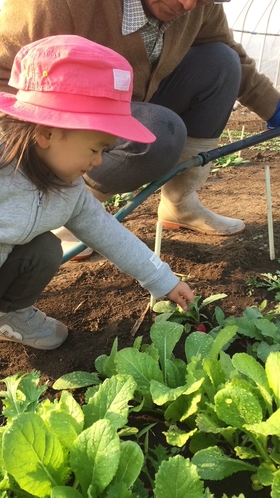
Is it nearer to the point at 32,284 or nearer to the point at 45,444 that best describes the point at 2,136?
the point at 32,284

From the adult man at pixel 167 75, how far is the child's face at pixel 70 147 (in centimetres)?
51

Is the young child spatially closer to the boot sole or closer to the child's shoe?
the child's shoe

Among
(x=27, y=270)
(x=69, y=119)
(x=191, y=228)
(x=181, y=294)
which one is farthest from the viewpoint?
(x=191, y=228)

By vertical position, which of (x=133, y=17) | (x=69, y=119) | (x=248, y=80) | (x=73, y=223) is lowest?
(x=73, y=223)

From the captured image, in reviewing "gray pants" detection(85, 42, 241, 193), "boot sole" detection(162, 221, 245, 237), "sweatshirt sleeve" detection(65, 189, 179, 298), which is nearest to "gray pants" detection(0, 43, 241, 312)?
"gray pants" detection(85, 42, 241, 193)

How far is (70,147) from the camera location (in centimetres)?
138

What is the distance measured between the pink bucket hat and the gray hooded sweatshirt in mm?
243

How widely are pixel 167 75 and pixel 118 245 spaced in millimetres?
867

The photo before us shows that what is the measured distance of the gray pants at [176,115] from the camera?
1980 millimetres

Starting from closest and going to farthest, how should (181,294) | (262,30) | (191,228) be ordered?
(181,294), (191,228), (262,30)

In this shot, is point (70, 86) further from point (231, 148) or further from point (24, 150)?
point (231, 148)

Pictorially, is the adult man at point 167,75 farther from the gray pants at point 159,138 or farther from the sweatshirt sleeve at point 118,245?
the sweatshirt sleeve at point 118,245

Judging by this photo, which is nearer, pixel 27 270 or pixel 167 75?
pixel 27 270

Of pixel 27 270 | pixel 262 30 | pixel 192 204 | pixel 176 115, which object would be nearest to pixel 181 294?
pixel 27 270
